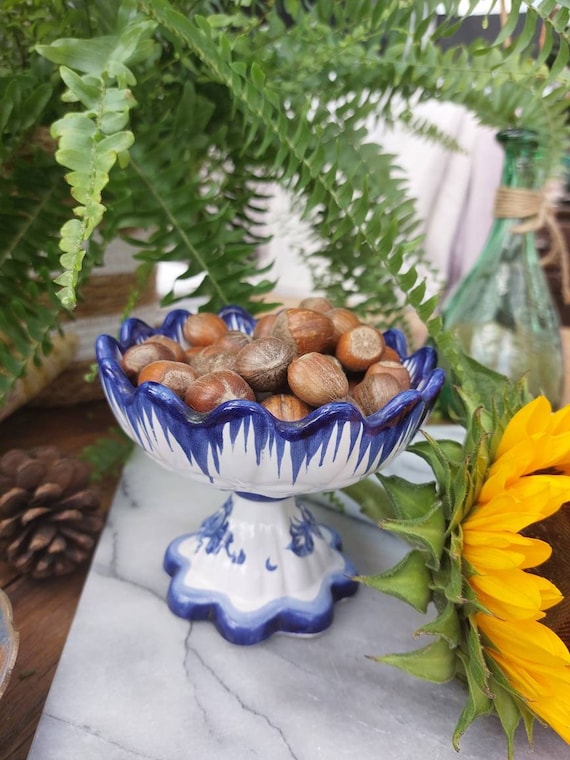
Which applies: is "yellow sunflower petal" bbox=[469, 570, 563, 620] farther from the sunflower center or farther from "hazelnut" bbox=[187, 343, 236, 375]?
"hazelnut" bbox=[187, 343, 236, 375]

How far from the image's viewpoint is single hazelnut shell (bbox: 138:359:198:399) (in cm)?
27

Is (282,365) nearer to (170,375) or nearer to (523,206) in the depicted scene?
(170,375)

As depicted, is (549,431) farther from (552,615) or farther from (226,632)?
(226,632)

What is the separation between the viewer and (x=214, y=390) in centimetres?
25

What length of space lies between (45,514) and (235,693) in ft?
0.56

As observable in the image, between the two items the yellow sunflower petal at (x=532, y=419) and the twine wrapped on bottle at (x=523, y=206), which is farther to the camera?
the twine wrapped on bottle at (x=523, y=206)

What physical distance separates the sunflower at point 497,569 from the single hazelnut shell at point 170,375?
11cm

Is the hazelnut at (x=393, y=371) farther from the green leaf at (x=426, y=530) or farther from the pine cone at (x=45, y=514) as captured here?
the pine cone at (x=45, y=514)

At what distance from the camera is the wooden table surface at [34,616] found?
10.5 inches

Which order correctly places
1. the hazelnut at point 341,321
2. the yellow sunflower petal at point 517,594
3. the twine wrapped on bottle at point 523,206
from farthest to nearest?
1. the twine wrapped on bottle at point 523,206
2. the hazelnut at point 341,321
3. the yellow sunflower petal at point 517,594

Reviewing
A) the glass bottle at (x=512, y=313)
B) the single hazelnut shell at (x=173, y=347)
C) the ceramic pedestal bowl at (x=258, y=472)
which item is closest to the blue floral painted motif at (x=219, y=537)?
the ceramic pedestal bowl at (x=258, y=472)

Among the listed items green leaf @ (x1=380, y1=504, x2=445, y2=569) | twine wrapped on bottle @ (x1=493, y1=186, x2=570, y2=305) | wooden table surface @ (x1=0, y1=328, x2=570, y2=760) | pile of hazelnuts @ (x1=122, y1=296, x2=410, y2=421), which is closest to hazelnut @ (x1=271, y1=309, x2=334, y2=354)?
pile of hazelnuts @ (x1=122, y1=296, x2=410, y2=421)

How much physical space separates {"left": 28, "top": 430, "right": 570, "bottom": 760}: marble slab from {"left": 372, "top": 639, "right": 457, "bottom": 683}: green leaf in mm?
48

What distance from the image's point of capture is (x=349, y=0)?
0.36 metres
